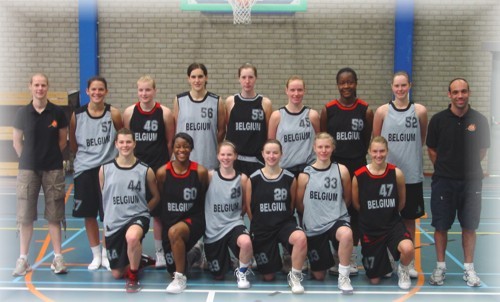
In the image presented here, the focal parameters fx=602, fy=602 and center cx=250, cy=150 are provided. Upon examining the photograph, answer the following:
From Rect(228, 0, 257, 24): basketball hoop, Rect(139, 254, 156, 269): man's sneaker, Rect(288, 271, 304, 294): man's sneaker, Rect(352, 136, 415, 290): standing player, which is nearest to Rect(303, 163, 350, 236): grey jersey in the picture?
Rect(352, 136, 415, 290): standing player

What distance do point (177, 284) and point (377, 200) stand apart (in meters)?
1.86

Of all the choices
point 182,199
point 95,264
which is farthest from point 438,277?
point 95,264

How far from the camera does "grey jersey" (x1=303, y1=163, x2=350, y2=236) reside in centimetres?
528

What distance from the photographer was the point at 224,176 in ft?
17.6

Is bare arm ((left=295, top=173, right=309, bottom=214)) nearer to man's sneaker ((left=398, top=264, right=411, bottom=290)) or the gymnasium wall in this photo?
man's sneaker ((left=398, top=264, right=411, bottom=290))

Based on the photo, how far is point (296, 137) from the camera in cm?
560

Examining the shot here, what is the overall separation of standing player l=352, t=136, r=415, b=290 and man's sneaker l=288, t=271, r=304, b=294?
2.17 feet

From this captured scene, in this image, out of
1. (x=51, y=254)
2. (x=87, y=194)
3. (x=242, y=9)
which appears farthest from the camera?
(x=242, y=9)

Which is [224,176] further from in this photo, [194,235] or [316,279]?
[316,279]

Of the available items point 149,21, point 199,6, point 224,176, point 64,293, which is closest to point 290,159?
point 224,176

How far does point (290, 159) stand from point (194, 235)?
1.14 metres

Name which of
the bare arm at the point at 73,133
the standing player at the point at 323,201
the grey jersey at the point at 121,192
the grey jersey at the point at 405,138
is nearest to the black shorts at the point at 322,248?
the standing player at the point at 323,201

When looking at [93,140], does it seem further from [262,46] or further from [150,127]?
[262,46]

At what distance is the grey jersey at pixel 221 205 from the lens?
532 cm
